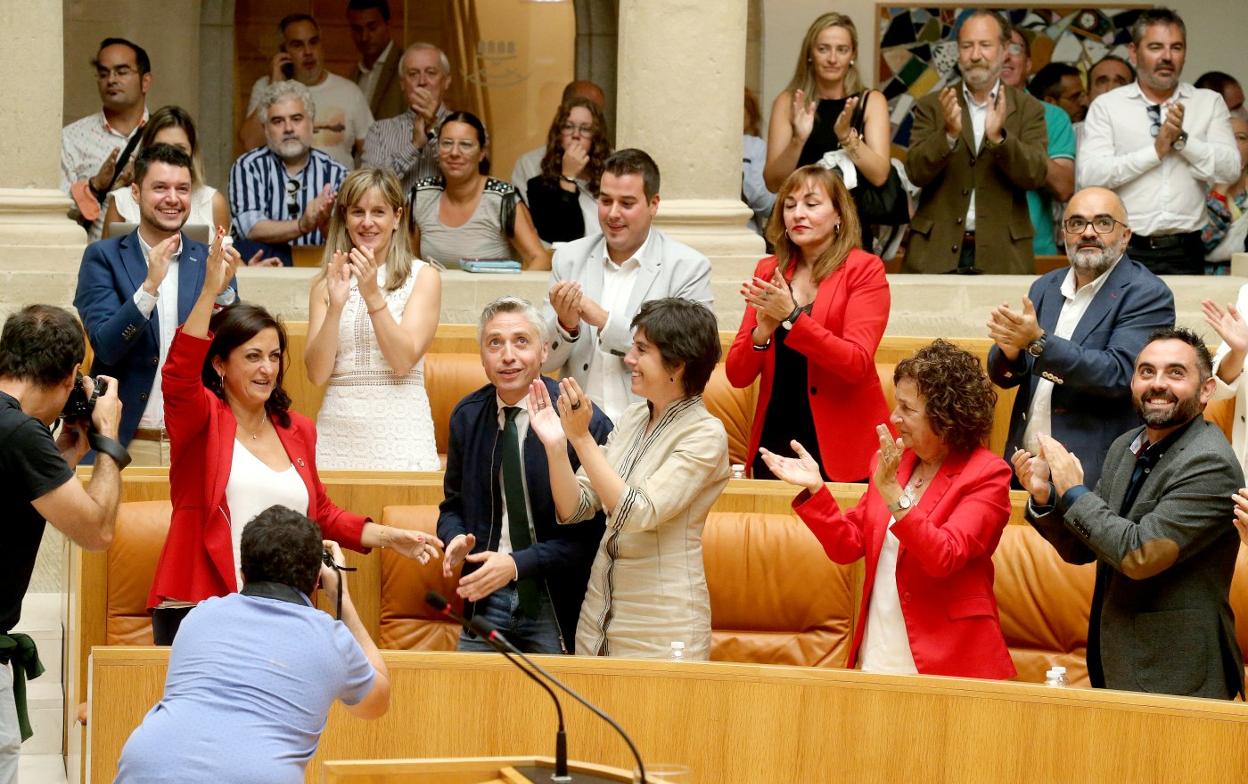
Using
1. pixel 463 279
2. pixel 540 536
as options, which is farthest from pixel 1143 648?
pixel 463 279

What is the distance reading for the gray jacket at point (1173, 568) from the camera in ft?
13.9

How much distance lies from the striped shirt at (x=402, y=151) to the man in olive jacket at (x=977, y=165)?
1942mm

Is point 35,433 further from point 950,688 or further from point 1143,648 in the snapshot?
point 1143,648

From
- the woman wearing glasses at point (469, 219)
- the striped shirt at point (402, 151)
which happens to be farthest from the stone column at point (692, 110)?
the striped shirt at point (402, 151)

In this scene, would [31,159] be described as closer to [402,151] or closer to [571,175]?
[402,151]

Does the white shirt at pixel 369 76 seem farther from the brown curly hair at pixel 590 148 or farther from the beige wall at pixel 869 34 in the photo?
the brown curly hair at pixel 590 148

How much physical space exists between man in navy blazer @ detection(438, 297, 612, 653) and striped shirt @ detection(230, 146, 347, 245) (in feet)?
9.76

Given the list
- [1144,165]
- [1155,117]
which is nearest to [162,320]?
[1144,165]

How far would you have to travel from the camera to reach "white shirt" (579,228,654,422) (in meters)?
5.62

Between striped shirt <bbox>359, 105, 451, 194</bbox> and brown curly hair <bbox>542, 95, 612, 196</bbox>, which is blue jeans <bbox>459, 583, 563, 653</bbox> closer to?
brown curly hair <bbox>542, 95, 612, 196</bbox>

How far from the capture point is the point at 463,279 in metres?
7.41

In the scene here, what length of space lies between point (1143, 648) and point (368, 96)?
20.5 feet

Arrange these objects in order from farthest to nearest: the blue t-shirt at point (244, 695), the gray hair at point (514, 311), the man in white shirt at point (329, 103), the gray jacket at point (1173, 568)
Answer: the man in white shirt at point (329, 103) → the gray hair at point (514, 311) → the gray jacket at point (1173, 568) → the blue t-shirt at point (244, 695)

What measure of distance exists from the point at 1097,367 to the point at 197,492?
2351mm
